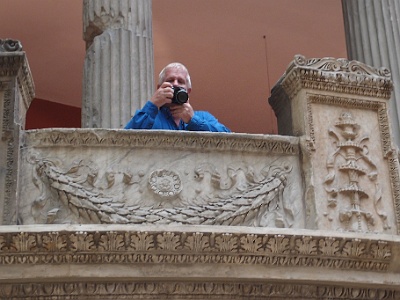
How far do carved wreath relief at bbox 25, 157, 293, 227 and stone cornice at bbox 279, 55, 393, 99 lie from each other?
906 millimetres

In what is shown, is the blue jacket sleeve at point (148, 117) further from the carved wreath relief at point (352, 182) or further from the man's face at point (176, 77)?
the carved wreath relief at point (352, 182)

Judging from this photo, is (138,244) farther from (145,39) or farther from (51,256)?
(145,39)

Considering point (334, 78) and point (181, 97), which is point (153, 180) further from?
point (334, 78)

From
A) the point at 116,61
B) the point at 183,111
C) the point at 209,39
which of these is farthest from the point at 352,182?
the point at 209,39

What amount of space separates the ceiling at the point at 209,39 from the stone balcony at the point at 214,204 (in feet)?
34.2

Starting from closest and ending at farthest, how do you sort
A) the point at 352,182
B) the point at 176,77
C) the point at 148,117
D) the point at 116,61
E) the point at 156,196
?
the point at 156,196 → the point at 352,182 → the point at 148,117 → the point at 176,77 → the point at 116,61

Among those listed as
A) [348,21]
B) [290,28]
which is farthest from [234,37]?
[348,21]

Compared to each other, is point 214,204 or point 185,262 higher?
point 214,204

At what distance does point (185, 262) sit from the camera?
668 centimetres

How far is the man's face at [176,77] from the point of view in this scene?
7934 mm

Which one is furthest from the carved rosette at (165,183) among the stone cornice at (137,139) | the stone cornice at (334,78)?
the stone cornice at (334,78)

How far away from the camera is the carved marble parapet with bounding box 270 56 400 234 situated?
7.43 m

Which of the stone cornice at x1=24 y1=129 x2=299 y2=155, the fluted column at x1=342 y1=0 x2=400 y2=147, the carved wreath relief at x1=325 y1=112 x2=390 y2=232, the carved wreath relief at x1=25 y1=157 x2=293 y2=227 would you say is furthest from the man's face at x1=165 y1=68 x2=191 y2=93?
the fluted column at x1=342 y1=0 x2=400 y2=147

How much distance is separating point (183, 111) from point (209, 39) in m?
11.4
